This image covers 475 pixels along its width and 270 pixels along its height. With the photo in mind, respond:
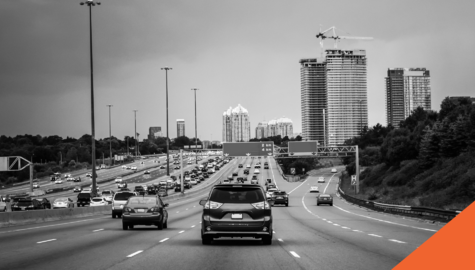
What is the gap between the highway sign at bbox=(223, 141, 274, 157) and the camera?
90562mm

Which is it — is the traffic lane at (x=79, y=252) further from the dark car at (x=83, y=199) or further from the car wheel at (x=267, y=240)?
the dark car at (x=83, y=199)

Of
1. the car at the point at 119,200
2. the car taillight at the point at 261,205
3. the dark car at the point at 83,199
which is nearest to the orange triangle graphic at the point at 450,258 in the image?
the car taillight at the point at 261,205

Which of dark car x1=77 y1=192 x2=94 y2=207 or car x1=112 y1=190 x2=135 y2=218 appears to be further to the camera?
dark car x1=77 y1=192 x2=94 y2=207

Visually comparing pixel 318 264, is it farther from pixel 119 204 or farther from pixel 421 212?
pixel 119 204

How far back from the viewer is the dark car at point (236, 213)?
1827 cm

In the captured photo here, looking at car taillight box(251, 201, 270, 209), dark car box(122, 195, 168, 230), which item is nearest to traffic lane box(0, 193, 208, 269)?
car taillight box(251, 201, 270, 209)

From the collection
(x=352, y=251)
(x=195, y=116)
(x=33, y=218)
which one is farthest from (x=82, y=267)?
(x=195, y=116)

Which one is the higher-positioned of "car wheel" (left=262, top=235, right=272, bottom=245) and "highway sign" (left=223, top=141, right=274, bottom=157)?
"highway sign" (left=223, top=141, right=274, bottom=157)

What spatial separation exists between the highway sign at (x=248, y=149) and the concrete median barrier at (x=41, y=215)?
41.4 meters

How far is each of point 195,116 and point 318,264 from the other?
109170 millimetres

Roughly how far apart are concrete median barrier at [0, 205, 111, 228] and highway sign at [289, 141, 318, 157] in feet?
153

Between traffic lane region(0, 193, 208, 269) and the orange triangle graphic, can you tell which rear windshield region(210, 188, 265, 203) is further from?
the orange triangle graphic

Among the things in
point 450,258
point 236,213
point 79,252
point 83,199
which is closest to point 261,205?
point 236,213

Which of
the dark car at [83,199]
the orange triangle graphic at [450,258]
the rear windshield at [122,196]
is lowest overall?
the dark car at [83,199]
